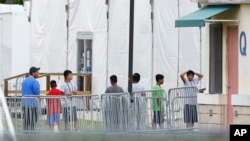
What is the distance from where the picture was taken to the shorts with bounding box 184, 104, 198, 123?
90.7ft

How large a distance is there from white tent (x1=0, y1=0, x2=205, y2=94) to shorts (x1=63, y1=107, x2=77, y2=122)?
10.1m

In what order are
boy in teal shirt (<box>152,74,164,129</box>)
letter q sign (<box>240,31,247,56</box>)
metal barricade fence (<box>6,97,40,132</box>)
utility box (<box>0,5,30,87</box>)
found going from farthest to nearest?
utility box (<box>0,5,30,87</box>), boy in teal shirt (<box>152,74,164,129</box>), metal barricade fence (<box>6,97,40,132</box>), letter q sign (<box>240,31,247,56</box>)

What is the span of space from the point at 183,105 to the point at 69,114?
2.85 meters

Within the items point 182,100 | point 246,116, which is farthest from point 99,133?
point 182,100

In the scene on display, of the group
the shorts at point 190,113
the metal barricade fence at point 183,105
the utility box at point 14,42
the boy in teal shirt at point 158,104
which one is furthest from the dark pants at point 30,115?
the utility box at point 14,42

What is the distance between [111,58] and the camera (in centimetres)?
3938

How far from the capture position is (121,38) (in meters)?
39.0

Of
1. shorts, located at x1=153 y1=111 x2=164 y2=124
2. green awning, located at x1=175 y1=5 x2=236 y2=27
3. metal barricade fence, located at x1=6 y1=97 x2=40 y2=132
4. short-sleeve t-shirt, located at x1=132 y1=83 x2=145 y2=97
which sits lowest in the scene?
shorts, located at x1=153 y1=111 x2=164 y2=124

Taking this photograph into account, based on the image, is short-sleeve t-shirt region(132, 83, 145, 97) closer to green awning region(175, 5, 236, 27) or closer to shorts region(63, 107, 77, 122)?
shorts region(63, 107, 77, 122)

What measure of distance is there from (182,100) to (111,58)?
11236 millimetres

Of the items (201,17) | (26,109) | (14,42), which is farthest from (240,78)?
(14,42)

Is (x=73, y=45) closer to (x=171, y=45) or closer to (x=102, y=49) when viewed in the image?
(x=102, y=49)

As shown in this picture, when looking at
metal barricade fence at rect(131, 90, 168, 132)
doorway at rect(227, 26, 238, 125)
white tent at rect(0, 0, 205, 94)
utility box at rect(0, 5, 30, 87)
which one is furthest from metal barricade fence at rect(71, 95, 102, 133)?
utility box at rect(0, 5, 30, 87)

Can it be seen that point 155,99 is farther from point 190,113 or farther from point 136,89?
point 136,89
